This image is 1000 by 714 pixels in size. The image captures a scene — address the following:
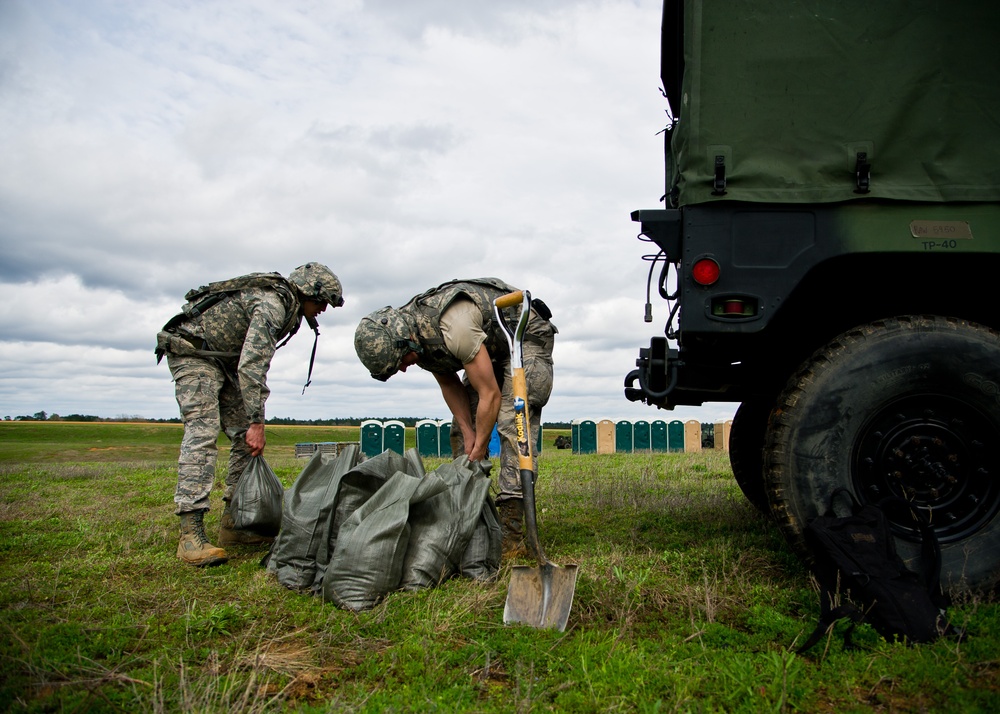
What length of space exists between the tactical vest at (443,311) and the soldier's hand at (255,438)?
1.15 m

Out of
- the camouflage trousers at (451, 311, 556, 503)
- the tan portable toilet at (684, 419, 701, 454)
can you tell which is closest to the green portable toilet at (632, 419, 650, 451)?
the tan portable toilet at (684, 419, 701, 454)

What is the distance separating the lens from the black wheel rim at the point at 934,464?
3.11 meters

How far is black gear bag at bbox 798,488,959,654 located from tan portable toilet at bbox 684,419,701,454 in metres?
17.9

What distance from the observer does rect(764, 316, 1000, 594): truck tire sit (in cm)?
309

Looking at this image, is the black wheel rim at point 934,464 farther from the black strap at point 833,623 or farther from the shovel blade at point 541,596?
the shovel blade at point 541,596

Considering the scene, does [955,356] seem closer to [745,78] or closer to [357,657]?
[745,78]

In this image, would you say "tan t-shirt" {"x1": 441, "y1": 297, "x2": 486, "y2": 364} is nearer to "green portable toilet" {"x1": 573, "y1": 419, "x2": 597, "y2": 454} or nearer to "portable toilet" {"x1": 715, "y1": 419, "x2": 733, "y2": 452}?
"green portable toilet" {"x1": 573, "y1": 419, "x2": 597, "y2": 454}

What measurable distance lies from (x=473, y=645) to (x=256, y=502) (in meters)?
2.26

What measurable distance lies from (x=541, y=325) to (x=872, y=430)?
2.17m

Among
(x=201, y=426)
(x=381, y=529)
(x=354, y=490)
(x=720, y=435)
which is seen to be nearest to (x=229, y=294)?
(x=201, y=426)

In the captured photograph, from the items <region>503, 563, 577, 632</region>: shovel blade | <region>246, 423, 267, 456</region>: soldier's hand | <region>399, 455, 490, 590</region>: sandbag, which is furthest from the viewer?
<region>246, 423, 267, 456</region>: soldier's hand

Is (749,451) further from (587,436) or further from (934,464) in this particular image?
(587,436)

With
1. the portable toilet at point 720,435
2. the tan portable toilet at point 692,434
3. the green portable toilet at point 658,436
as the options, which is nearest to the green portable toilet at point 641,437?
the green portable toilet at point 658,436

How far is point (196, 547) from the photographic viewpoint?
14.3ft
